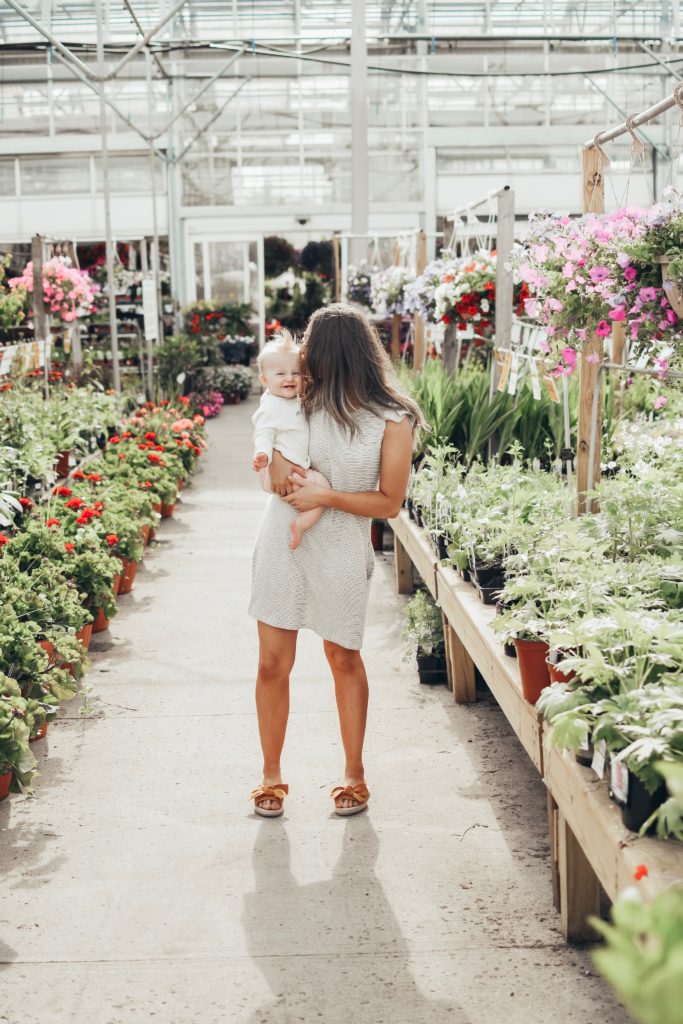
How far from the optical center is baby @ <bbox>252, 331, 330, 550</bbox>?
10.2 ft

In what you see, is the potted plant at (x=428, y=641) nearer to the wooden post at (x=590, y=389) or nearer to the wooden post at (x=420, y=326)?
the wooden post at (x=590, y=389)

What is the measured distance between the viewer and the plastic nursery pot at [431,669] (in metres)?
4.43

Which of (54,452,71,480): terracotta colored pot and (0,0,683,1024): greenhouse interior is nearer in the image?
(0,0,683,1024): greenhouse interior

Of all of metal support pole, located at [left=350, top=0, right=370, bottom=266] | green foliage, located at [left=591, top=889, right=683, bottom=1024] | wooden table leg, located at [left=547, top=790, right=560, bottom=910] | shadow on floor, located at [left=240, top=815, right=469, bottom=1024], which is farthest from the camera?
metal support pole, located at [left=350, top=0, right=370, bottom=266]

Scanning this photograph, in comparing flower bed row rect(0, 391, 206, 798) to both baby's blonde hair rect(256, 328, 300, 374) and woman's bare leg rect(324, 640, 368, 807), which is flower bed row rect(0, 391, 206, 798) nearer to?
woman's bare leg rect(324, 640, 368, 807)

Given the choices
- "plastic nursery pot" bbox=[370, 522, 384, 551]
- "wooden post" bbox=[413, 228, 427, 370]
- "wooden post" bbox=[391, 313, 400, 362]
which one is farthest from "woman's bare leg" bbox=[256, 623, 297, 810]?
"wooden post" bbox=[391, 313, 400, 362]

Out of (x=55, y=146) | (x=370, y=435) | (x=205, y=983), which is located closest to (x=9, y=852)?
(x=205, y=983)

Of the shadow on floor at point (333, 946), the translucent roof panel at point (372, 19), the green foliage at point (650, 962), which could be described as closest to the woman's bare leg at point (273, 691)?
the shadow on floor at point (333, 946)

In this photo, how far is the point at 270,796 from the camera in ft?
10.8

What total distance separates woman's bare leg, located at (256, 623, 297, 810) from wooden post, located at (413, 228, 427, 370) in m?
5.80

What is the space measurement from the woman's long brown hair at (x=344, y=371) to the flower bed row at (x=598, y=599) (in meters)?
0.59

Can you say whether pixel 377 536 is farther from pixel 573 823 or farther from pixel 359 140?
pixel 359 140

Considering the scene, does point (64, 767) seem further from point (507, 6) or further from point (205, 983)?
point (507, 6)

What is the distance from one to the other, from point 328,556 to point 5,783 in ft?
3.73
